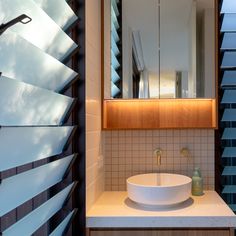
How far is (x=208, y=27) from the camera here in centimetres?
185

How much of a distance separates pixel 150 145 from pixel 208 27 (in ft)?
2.88

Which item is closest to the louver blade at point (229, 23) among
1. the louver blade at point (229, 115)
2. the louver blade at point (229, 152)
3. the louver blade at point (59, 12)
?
the louver blade at point (229, 115)

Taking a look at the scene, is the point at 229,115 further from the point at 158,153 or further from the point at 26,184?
the point at 26,184

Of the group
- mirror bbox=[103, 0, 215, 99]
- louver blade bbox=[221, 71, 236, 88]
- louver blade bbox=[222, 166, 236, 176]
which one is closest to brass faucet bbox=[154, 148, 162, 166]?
mirror bbox=[103, 0, 215, 99]

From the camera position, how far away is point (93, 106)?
161cm

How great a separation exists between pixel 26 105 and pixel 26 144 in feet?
0.37

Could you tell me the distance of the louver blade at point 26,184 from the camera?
69 centimetres

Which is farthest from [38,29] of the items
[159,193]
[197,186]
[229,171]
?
[229,171]

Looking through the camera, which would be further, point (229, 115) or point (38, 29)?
point (229, 115)

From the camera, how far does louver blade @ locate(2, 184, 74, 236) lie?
74cm

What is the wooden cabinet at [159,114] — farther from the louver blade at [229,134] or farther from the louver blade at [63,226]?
the louver blade at [63,226]

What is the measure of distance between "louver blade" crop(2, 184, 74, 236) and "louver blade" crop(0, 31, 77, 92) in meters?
0.40

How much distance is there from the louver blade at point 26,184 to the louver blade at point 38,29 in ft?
1.32

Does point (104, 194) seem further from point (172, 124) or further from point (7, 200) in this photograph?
point (7, 200)
